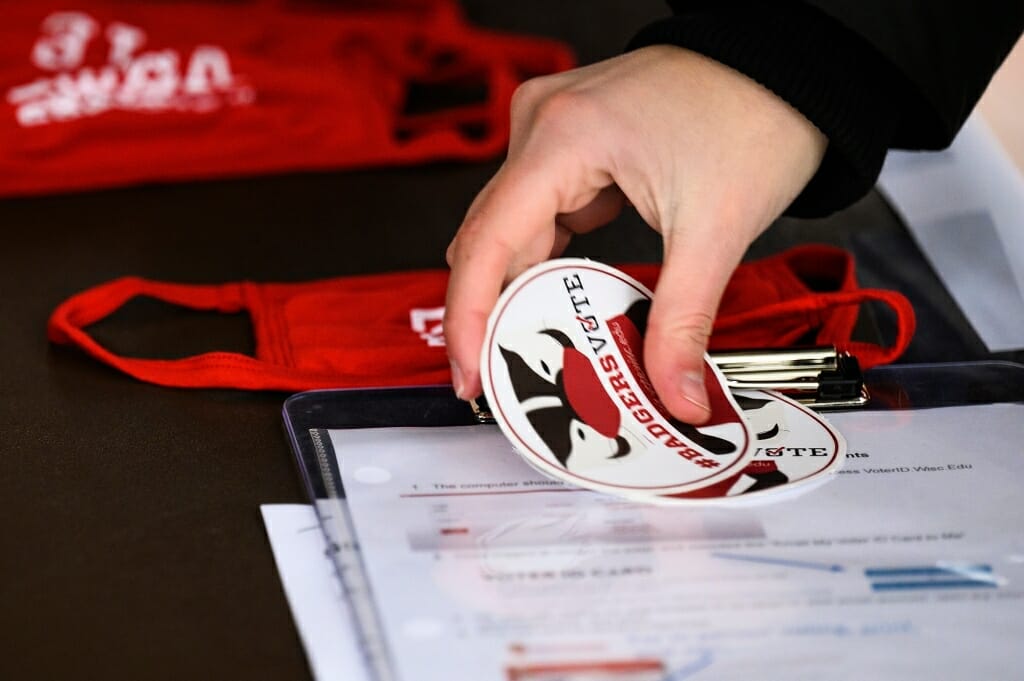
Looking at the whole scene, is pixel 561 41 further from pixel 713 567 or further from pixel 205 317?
pixel 713 567

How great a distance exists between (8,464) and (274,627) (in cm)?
18

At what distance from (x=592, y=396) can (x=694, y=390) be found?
0.05 metres

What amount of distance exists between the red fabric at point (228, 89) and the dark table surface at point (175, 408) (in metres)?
0.02

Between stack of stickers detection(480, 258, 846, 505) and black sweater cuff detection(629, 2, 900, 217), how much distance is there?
12 centimetres

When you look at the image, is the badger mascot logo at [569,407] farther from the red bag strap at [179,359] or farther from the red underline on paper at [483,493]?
the red bag strap at [179,359]

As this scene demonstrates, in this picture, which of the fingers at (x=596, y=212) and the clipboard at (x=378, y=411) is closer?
the clipboard at (x=378, y=411)

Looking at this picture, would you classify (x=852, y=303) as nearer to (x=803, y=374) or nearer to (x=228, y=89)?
(x=803, y=374)

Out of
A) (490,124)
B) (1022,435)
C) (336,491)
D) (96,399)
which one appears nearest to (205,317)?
(96,399)

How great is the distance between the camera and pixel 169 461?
56 cm

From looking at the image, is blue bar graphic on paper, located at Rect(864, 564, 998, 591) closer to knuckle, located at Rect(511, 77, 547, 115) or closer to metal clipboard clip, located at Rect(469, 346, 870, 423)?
metal clipboard clip, located at Rect(469, 346, 870, 423)

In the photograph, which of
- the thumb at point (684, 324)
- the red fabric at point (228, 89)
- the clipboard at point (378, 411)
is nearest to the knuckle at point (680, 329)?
the thumb at point (684, 324)

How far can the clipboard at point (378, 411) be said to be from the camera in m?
0.45

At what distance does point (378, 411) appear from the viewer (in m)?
0.58

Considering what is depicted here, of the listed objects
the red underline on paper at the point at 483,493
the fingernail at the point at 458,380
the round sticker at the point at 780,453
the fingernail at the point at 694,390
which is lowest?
the round sticker at the point at 780,453
